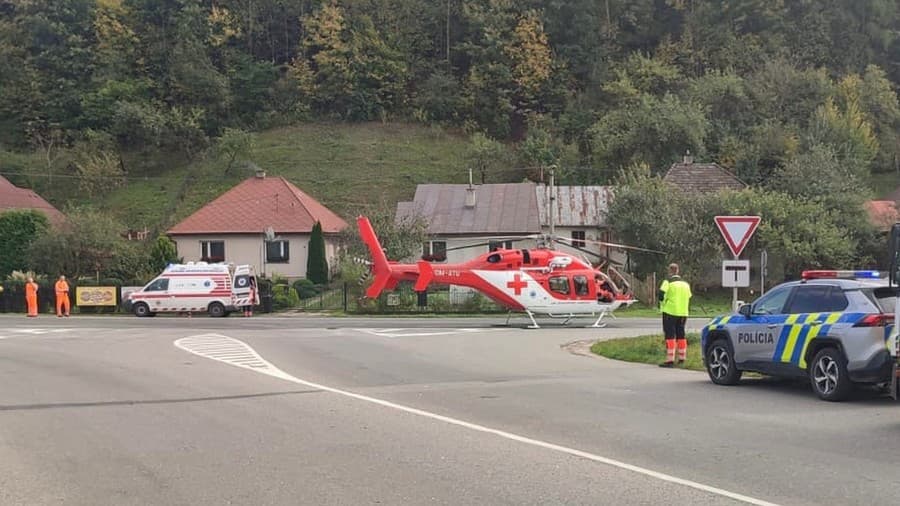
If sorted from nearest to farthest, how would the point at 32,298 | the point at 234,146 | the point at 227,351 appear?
the point at 227,351 → the point at 32,298 → the point at 234,146

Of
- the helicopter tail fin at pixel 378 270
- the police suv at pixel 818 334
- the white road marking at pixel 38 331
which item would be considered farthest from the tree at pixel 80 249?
the police suv at pixel 818 334

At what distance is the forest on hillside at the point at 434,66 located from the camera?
7694 centimetres

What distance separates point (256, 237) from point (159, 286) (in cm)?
1291

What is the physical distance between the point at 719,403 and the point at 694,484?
199 inches

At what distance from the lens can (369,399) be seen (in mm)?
12867

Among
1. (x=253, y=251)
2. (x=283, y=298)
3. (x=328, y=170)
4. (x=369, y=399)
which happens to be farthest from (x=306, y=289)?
(x=369, y=399)

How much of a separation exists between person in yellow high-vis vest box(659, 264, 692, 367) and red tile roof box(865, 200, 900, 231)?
33944 millimetres

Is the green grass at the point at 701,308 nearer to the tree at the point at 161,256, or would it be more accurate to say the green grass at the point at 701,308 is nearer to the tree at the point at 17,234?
the tree at the point at 161,256

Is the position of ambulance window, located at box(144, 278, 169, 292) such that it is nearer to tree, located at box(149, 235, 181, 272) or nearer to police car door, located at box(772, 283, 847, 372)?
tree, located at box(149, 235, 181, 272)

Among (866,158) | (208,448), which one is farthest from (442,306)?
(866,158)

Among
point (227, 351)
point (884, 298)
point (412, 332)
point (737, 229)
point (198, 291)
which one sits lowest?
point (412, 332)

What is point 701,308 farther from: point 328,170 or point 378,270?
point 328,170

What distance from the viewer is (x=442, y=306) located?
3988 centimetres

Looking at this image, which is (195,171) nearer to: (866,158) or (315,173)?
(315,173)
